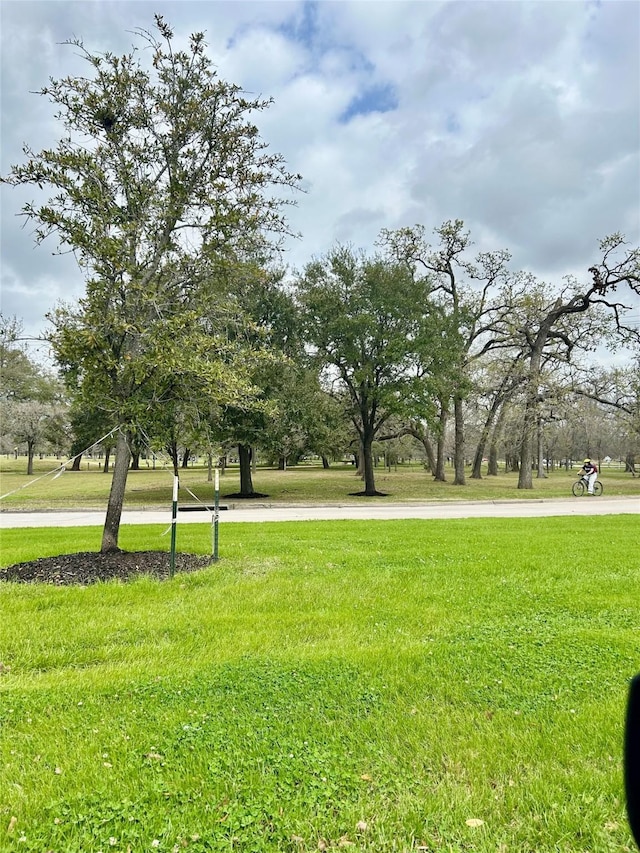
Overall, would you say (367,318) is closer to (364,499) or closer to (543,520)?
(364,499)

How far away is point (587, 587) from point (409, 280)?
18118 mm

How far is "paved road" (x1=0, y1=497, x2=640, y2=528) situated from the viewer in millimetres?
13930

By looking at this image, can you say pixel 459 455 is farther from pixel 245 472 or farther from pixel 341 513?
pixel 341 513

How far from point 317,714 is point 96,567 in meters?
4.83

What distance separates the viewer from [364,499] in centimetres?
2133

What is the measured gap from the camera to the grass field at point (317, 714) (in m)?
2.32

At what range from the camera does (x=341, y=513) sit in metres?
15.9

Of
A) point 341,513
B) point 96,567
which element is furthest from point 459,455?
point 96,567

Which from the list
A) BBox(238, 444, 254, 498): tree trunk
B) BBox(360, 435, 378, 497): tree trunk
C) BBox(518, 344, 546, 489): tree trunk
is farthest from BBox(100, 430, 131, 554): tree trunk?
BBox(518, 344, 546, 489): tree trunk

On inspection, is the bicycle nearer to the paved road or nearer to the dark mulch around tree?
the paved road

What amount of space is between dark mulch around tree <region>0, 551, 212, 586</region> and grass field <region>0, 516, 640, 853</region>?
1.77ft

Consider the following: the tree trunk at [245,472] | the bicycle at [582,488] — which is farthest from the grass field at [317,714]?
the bicycle at [582,488]

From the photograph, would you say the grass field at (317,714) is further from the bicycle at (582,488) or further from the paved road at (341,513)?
the bicycle at (582,488)

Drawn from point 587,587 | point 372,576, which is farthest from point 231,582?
point 587,587
